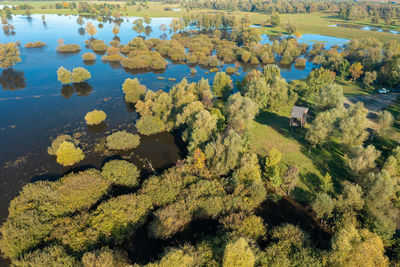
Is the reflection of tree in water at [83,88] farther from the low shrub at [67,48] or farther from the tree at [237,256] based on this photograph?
the tree at [237,256]

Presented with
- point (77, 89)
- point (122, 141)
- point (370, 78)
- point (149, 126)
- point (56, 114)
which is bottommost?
point (122, 141)

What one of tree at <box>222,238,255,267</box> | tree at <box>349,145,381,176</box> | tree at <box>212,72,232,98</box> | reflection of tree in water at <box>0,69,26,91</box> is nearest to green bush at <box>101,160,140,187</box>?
tree at <box>222,238,255,267</box>

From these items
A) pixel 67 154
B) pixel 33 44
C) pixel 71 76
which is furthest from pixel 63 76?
pixel 33 44

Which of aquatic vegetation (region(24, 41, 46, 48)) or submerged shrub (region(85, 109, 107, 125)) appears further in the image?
aquatic vegetation (region(24, 41, 46, 48))

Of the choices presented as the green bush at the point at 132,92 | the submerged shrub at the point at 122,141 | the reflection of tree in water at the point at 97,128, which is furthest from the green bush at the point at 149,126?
the green bush at the point at 132,92

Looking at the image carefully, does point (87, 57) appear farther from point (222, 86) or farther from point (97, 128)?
point (222, 86)

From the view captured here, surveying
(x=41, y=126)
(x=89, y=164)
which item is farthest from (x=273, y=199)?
(x=41, y=126)

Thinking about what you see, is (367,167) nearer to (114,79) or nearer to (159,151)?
(159,151)

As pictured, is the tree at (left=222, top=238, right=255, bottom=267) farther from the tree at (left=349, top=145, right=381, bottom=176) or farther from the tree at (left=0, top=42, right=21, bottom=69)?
the tree at (left=0, top=42, right=21, bottom=69)
